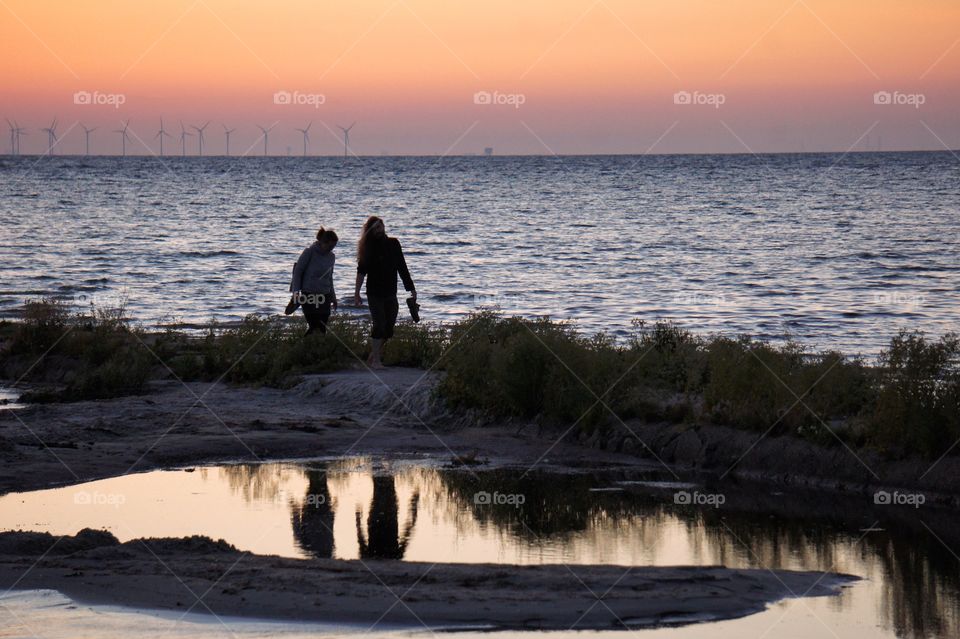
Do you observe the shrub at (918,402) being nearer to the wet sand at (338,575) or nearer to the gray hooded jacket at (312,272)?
the wet sand at (338,575)

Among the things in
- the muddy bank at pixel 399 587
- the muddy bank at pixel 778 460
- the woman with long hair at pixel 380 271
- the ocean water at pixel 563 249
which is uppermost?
the ocean water at pixel 563 249

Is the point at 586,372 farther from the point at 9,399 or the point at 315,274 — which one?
the point at 9,399

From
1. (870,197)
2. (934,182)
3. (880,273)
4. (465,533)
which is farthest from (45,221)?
(934,182)

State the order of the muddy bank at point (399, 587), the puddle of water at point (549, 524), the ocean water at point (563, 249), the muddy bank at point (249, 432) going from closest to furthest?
the muddy bank at point (399, 587)
the puddle of water at point (549, 524)
the muddy bank at point (249, 432)
the ocean water at point (563, 249)

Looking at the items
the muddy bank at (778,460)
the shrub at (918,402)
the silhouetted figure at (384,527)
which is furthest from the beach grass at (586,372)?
the silhouetted figure at (384,527)

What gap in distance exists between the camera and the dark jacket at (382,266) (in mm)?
16078

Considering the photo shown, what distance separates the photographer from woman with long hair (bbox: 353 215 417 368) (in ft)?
52.5

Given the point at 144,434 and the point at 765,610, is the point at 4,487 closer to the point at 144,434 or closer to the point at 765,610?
the point at 144,434

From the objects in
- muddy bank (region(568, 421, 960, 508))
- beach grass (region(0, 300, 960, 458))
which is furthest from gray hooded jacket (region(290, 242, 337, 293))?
muddy bank (region(568, 421, 960, 508))

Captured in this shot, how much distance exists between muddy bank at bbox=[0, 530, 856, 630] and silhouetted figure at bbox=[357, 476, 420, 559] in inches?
20.7

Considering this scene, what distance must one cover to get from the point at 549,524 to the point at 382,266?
6.76 m

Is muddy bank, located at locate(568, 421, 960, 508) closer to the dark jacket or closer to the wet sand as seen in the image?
the wet sand

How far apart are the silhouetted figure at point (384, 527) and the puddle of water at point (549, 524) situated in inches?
0.7

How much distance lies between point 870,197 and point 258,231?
42.0 meters
